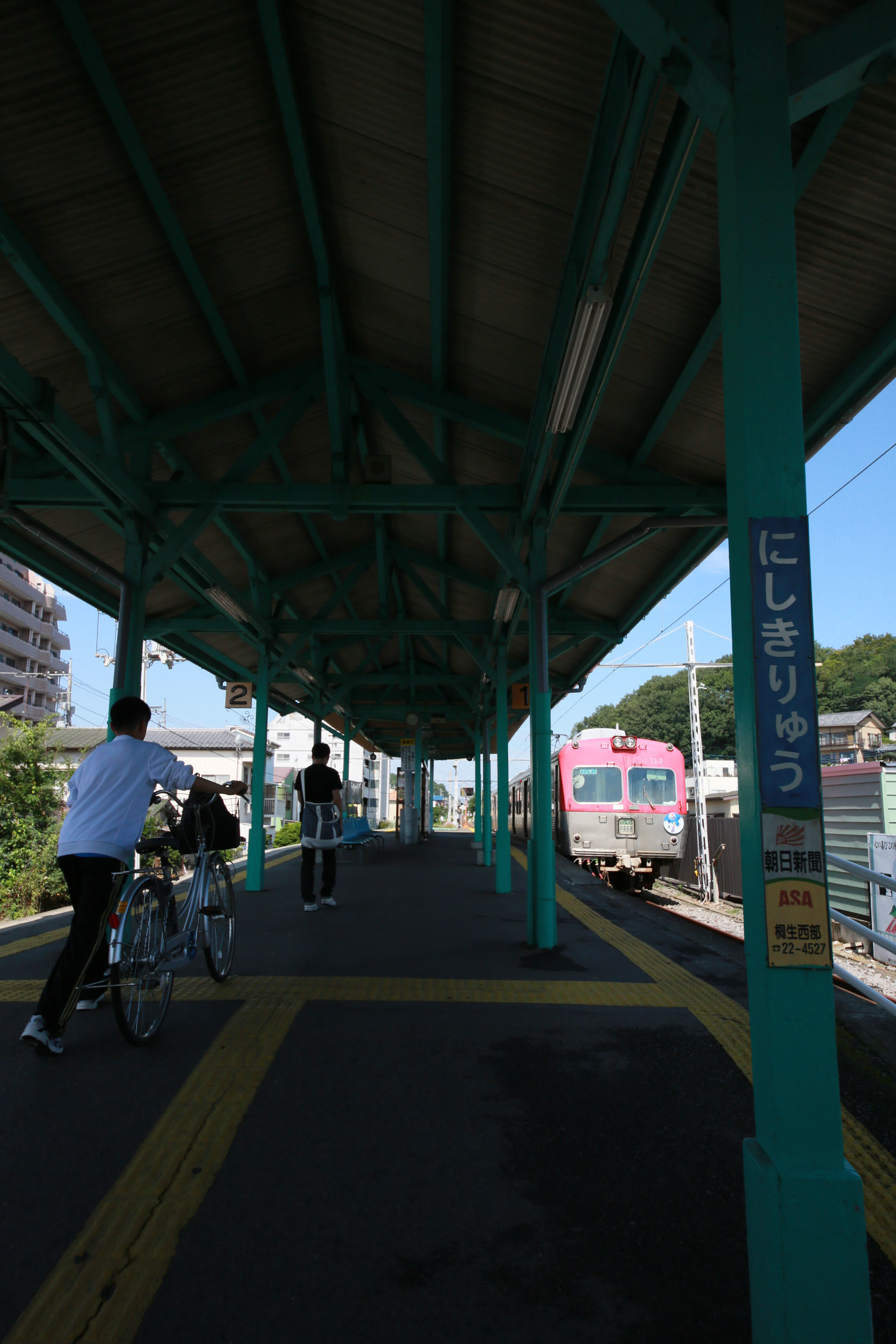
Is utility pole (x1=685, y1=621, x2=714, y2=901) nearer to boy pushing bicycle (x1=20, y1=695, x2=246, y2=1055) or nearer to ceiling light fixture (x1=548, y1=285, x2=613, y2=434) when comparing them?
ceiling light fixture (x1=548, y1=285, x2=613, y2=434)

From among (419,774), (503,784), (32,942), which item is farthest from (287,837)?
(32,942)

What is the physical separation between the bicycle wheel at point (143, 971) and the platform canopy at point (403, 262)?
10.2ft

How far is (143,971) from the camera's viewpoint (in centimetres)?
362

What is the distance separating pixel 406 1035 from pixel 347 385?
5275mm

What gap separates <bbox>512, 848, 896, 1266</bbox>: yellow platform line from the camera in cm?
233

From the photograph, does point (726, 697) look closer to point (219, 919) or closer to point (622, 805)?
point (622, 805)

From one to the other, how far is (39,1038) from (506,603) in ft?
22.3

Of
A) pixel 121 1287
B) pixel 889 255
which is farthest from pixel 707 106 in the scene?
pixel 121 1287

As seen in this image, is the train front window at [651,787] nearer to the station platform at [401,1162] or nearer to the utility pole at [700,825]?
the utility pole at [700,825]

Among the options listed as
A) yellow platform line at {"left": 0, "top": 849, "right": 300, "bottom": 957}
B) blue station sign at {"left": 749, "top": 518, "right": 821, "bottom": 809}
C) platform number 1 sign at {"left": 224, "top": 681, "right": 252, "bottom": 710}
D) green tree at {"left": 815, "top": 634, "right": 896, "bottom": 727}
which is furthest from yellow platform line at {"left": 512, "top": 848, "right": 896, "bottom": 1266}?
green tree at {"left": 815, "top": 634, "right": 896, "bottom": 727}

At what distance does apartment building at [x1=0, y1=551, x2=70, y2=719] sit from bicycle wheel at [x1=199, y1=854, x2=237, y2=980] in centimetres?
5594

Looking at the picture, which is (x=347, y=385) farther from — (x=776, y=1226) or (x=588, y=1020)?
(x=776, y=1226)

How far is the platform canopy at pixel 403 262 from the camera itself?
3.52 metres

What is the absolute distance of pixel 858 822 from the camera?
12695 mm
